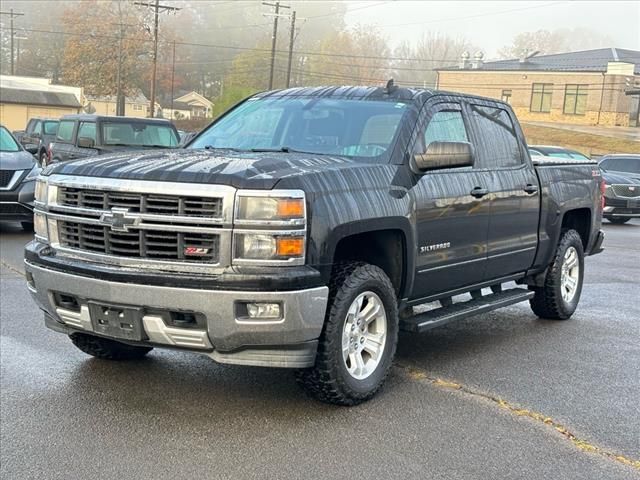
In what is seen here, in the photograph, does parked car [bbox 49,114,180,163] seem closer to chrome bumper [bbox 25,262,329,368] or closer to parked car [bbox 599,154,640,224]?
parked car [bbox 599,154,640,224]

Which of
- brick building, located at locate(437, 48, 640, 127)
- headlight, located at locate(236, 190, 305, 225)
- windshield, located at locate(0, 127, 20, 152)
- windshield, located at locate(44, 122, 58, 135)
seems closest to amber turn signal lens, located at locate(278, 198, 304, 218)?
headlight, located at locate(236, 190, 305, 225)

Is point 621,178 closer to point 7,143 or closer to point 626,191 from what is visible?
point 626,191

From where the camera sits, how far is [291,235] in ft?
14.0

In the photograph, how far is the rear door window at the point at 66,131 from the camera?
1803 cm

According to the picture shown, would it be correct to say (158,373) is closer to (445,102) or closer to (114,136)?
(445,102)

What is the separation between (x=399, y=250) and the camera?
206 inches

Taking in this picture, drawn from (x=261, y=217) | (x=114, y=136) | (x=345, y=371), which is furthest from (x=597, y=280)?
(x=114, y=136)

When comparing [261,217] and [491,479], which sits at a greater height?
[261,217]

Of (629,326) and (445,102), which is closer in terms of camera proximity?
(445,102)

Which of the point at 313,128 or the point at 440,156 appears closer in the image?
the point at 440,156

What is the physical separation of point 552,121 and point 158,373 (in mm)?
59186

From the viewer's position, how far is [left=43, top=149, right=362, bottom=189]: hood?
4.30 meters

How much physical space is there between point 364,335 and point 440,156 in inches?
51.8

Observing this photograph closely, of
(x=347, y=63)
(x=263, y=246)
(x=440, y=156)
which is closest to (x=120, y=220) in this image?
(x=263, y=246)
